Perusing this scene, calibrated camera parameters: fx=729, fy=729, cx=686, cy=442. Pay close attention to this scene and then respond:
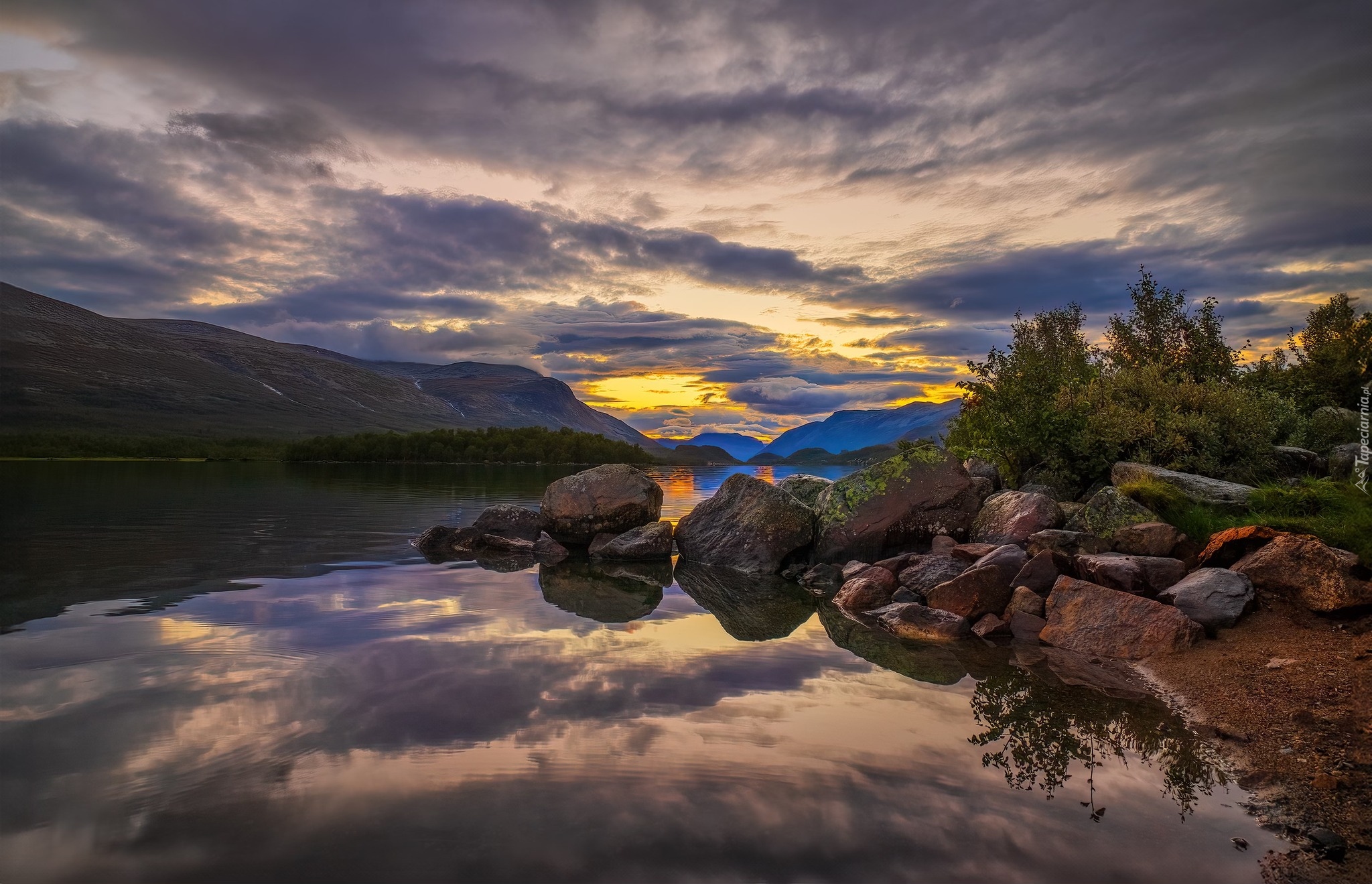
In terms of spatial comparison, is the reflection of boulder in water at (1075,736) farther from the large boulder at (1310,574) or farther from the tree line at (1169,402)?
the tree line at (1169,402)

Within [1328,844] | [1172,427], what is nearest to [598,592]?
[1328,844]

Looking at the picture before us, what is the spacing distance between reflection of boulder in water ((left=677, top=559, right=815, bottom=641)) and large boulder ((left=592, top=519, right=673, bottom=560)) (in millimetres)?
1199

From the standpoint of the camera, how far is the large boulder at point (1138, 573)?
12383mm

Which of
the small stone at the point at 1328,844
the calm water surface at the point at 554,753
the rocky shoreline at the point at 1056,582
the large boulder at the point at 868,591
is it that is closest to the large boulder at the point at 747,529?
the rocky shoreline at the point at 1056,582

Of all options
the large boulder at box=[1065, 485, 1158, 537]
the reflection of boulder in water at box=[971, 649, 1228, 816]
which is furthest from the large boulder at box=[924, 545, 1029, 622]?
the reflection of boulder in water at box=[971, 649, 1228, 816]

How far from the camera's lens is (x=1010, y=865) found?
5.37 meters

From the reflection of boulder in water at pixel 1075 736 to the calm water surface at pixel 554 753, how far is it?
41 millimetres

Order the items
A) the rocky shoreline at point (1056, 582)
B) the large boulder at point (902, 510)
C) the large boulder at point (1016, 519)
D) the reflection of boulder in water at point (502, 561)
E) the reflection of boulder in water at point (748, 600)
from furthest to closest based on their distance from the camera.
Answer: the reflection of boulder in water at point (502, 561) → the large boulder at point (902, 510) → the large boulder at point (1016, 519) → the reflection of boulder in water at point (748, 600) → the rocky shoreline at point (1056, 582)

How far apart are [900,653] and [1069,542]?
5.68 metres

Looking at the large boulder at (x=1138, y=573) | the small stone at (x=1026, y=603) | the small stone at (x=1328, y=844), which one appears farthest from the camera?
the small stone at (x=1026, y=603)

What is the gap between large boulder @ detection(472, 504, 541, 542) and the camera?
23719 millimetres

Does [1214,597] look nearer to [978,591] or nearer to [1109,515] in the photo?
[978,591]

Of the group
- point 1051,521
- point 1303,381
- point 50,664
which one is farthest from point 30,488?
point 1303,381

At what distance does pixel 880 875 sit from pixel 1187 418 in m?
19.3
